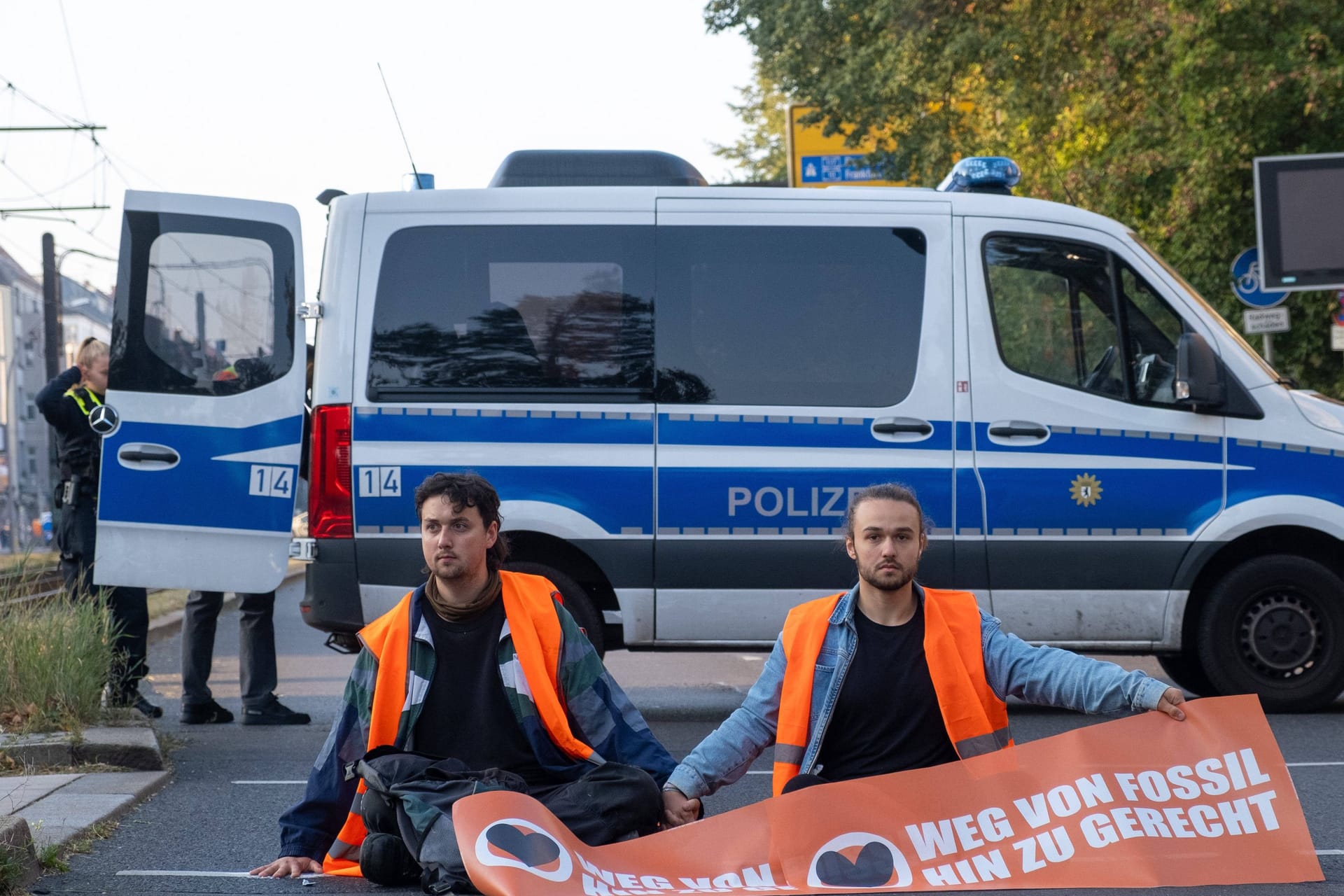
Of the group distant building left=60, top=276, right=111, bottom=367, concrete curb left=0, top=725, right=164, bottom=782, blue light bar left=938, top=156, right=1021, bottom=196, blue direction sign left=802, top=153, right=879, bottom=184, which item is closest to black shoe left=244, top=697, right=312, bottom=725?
concrete curb left=0, top=725, right=164, bottom=782

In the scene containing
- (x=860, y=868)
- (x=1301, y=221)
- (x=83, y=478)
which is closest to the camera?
(x=860, y=868)

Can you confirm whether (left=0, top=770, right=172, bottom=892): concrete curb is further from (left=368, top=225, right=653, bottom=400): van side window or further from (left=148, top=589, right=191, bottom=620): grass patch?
(left=148, top=589, right=191, bottom=620): grass patch

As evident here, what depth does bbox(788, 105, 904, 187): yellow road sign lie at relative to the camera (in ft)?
71.2

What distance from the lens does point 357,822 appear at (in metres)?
4.63

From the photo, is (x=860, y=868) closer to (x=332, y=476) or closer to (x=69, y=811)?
(x=69, y=811)

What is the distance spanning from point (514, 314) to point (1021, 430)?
2394mm

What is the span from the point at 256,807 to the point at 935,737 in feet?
9.20

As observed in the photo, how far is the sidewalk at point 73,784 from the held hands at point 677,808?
5.72 ft

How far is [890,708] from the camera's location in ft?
14.6

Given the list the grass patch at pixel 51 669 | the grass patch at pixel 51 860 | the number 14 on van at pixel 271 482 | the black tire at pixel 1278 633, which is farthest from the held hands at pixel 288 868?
the black tire at pixel 1278 633

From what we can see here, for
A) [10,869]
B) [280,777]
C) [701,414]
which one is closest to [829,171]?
[701,414]

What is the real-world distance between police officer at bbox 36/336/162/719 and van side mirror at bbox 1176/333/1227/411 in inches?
200

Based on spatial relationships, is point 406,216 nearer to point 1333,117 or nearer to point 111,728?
point 111,728

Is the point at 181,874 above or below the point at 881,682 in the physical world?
below
